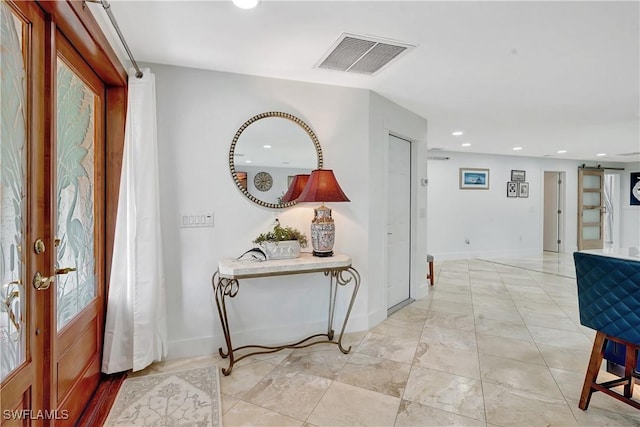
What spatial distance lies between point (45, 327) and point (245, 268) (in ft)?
3.65

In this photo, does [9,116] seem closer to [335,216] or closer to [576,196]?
[335,216]

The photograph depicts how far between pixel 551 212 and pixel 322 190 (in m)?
7.91

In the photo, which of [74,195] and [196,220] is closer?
[74,195]

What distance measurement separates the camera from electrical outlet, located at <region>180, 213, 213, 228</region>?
259 cm

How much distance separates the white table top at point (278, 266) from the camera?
2309 millimetres

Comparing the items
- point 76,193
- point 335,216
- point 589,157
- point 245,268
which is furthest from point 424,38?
point 589,157

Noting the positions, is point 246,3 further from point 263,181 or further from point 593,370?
point 593,370

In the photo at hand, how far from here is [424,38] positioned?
2105 millimetres

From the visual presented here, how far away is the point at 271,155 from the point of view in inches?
109

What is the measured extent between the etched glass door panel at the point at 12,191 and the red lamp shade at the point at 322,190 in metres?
1.65

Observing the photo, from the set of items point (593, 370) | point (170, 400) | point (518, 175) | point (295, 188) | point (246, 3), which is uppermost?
point (246, 3)

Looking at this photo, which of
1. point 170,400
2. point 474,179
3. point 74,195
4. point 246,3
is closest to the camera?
point 246,3

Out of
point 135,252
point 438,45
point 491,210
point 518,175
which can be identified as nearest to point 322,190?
point 438,45

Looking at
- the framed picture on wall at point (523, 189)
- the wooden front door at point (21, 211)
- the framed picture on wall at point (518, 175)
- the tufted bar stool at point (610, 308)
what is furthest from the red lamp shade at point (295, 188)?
the framed picture on wall at point (523, 189)
